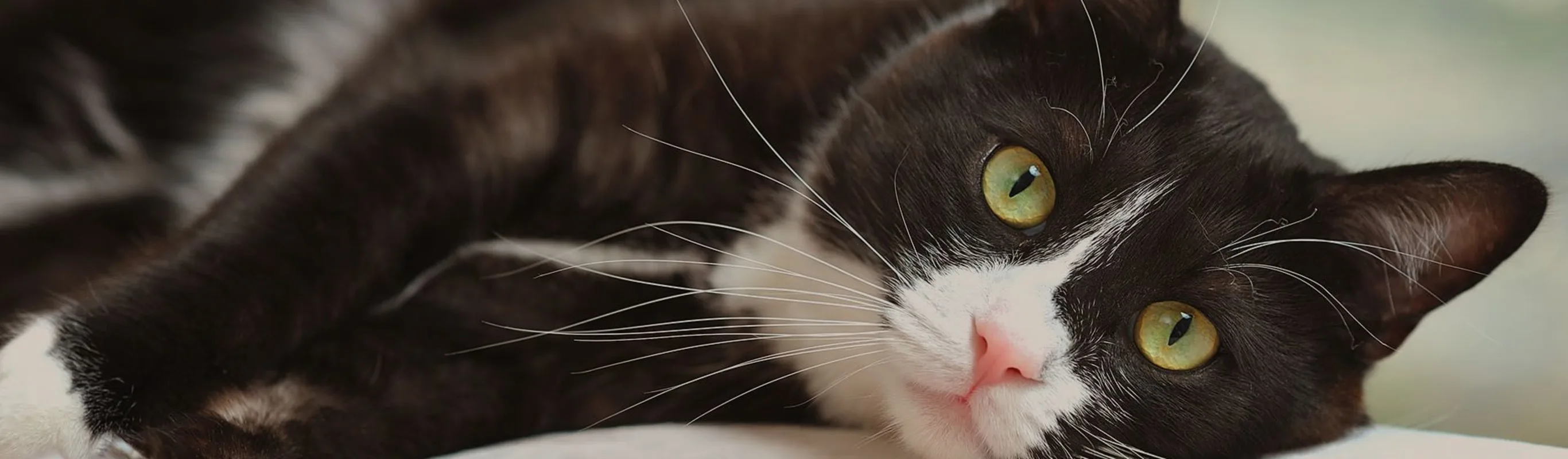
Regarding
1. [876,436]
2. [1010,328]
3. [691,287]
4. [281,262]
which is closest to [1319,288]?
[1010,328]

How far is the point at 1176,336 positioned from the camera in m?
1.09

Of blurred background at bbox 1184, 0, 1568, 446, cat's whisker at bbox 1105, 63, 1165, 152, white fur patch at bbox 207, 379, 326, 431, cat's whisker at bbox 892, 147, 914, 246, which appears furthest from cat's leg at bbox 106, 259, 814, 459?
blurred background at bbox 1184, 0, 1568, 446

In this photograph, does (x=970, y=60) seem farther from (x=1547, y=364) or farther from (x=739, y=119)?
(x=1547, y=364)

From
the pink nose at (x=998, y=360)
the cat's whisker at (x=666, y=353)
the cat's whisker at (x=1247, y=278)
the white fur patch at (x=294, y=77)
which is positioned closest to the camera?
the pink nose at (x=998, y=360)

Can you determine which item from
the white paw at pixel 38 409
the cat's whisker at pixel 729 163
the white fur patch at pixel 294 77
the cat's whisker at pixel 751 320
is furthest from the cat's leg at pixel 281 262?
the white fur patch at pixel 294 77

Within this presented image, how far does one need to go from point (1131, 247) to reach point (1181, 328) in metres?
0.10

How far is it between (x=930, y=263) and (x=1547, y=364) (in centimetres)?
78

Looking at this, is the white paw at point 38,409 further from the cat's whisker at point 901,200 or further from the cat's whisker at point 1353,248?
the cat's whisker at point 1353,248

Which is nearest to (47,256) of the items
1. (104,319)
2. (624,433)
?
(104,319)

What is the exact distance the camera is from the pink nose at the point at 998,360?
99 centimetres

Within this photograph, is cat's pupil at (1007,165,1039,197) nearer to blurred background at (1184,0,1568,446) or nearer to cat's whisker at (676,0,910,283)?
cat's whisker at (676,0,910,283)

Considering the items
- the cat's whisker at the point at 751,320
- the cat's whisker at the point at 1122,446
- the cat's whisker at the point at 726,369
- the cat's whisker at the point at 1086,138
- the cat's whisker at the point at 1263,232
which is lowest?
the cat's whisker at the point at 1122,446

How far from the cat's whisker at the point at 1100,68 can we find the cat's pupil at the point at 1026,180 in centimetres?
6

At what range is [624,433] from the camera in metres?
1.20
